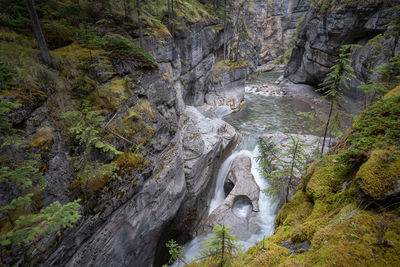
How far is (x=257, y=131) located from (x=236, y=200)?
9935 millimetres

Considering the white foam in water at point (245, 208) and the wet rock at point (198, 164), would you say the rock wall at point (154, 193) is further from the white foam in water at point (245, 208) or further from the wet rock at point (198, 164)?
the white foam in water at point (245, 208)

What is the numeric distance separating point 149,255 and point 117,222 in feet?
10.2

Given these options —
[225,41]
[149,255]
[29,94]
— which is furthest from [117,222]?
[225,41]

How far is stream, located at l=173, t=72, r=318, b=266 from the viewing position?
1202 cm

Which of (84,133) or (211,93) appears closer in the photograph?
(84,133)

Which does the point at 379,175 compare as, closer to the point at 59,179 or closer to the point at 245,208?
the point at 59,179

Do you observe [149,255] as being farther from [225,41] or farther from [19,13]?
[225,41]

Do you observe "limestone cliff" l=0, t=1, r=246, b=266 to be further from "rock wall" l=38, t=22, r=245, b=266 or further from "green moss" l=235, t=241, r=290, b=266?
"green moss" l=235, t=241, r=290, b=266

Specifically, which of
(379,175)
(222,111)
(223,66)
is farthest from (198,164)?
(223,66)

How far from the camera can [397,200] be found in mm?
3535

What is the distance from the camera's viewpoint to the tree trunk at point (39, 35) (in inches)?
232

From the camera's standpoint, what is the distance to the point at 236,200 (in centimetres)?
1434

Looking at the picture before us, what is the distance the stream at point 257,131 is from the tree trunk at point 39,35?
1065 centimetres

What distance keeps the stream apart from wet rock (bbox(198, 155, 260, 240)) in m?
0.43
